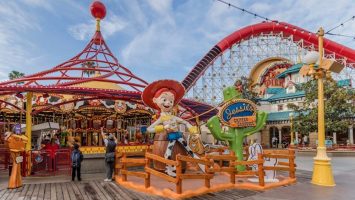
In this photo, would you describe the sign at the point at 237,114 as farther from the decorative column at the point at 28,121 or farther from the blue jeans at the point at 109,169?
the decorative column at the point at 28,121

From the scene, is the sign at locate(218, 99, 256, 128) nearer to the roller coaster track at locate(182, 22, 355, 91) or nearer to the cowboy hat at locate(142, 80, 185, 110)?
the cowboy hat at locate(142, 80, 185, 110)

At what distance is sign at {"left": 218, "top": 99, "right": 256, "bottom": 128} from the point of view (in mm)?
9883

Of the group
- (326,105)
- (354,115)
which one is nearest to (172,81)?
(326,105)

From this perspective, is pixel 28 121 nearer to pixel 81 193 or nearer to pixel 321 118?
pixel 81 193

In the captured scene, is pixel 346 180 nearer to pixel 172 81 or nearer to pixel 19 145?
pixel 172 81

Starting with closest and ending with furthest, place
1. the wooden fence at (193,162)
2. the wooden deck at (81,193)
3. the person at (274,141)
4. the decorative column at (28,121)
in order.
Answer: the wooden fence at (193,162), the wooden deck at (81,193), the decorative column at (28,121), the person at (274,141)

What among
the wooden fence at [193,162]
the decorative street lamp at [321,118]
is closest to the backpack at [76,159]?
the wooden fence at [193,162]

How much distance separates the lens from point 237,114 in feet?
32.8

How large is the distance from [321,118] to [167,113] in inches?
179

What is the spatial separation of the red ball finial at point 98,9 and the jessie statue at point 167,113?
28.8 feet

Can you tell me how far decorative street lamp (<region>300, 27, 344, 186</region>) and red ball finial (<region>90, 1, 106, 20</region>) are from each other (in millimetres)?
11327

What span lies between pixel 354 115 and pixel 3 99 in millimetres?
23880

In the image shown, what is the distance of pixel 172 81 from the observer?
923 cm

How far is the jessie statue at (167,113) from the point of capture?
8.32 metres
